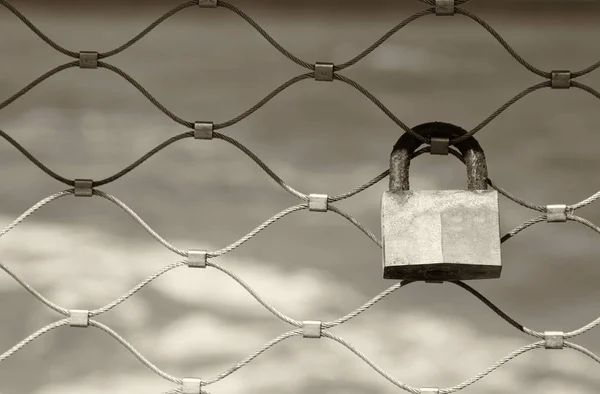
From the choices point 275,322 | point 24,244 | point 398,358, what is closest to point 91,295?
point 24,244

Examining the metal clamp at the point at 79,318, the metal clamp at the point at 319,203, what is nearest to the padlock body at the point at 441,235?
the metal clamp at the point at 319,203

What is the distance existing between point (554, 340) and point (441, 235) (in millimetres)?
200

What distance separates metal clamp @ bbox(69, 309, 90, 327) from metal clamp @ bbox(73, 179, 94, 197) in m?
0.13

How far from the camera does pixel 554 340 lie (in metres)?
0.86

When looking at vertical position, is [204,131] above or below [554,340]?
above

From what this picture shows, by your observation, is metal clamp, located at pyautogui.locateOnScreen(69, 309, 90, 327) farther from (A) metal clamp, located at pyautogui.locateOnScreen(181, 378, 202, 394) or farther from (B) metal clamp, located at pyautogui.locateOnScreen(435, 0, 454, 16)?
(B) metal clamp, located at pyautogui.locateOnScreen(435, 0, 454, 16)

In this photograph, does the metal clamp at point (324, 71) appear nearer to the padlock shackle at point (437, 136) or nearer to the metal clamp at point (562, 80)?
the padlock shackle at point (437, 136)

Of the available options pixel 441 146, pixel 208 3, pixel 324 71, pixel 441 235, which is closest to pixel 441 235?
pixel 441 235

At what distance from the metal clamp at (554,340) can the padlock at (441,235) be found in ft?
0.41

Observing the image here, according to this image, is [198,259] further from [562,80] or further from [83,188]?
[562,80]

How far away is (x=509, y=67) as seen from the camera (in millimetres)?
1054

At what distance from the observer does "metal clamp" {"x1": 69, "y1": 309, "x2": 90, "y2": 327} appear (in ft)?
2.95

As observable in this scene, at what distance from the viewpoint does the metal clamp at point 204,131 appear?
926mm

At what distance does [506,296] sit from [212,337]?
14.0 inches
